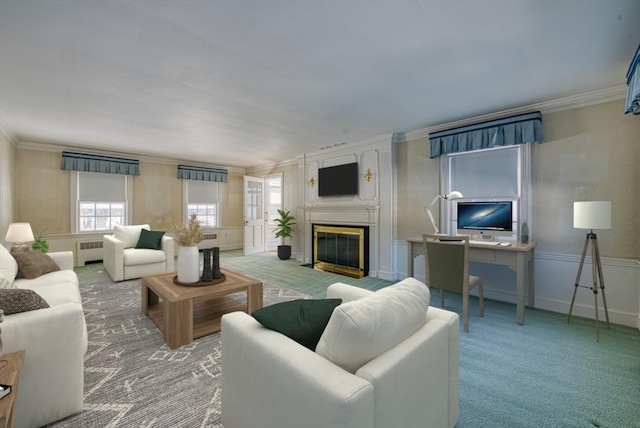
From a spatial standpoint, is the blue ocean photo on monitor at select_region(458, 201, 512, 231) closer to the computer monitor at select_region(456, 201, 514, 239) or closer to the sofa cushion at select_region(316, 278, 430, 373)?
the computer monitor at select_region(456, 201, 514, 239)

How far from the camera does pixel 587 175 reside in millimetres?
3033

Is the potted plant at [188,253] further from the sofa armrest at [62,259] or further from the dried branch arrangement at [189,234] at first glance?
the sofa armrest at [62,259]

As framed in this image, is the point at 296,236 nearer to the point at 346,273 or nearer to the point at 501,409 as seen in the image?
the point at 346,273

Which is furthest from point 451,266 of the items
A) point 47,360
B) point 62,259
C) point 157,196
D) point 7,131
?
point 7,131

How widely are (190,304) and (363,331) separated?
6.18 ft

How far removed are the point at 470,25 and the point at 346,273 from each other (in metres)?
3.93

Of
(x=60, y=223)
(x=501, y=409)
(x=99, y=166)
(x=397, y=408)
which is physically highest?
(x=99, y=166)

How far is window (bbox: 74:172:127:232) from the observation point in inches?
221

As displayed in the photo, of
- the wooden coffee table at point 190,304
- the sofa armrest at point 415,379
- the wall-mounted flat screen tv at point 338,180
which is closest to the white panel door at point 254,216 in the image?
the wall-mounted flat screen tv at point 338,180

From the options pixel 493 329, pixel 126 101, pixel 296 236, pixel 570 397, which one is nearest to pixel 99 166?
pixel 126 101

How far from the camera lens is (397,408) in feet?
3.31

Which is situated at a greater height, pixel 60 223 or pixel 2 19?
pixel 2 19

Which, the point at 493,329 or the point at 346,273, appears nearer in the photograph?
the point at 493,329

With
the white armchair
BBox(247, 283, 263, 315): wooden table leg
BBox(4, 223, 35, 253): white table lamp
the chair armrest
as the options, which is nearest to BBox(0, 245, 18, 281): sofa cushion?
BBox(4, 223, 35, 253): white table lamp
